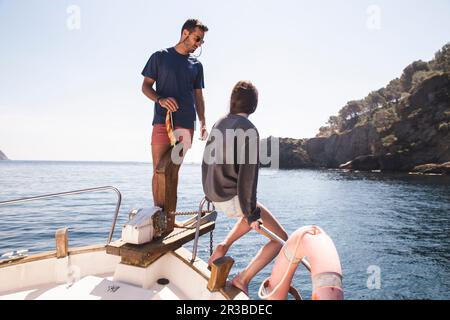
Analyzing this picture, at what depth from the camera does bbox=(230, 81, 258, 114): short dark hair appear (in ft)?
8.94

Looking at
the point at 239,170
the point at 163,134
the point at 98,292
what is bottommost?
the point at 98,292

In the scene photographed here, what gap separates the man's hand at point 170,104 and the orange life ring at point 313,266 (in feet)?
6.65

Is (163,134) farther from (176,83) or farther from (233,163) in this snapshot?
(233,163)

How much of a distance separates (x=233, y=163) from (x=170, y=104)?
124cm

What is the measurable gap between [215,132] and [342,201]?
31.8 meters

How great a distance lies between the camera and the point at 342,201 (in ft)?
103

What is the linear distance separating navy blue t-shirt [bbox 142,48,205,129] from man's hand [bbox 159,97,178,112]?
31 cm

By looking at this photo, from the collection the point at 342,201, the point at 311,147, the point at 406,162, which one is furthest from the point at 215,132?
the point at 311,147

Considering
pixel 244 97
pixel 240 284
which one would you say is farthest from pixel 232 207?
pixel 244 97

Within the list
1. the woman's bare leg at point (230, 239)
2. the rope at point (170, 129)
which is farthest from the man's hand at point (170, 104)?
the woman's bare leg at point (230, 239)

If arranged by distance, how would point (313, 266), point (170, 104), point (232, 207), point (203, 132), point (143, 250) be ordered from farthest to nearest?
point (203, 132) → point (170, 104) → point (143, 250) → point (232, 207) → point (313, 266)

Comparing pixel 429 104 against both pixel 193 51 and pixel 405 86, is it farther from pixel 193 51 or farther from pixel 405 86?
pixel 193 51

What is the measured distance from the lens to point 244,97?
8.93ft

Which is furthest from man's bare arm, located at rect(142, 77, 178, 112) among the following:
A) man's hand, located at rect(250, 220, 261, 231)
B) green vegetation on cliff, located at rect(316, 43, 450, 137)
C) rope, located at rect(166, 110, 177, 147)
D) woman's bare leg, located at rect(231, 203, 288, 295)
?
green vegetation on cliff, located at rect(316, 43, 450, 137)
